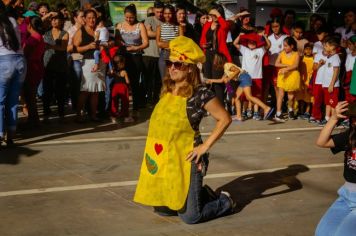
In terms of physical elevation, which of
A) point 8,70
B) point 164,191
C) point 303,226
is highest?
point 8,70

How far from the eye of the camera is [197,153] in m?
5.17

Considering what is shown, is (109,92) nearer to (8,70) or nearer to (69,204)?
(8,70)

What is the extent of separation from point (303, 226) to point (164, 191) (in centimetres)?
123

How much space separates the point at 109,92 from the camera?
34.9ft

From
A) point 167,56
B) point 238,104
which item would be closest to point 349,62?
point 238,104

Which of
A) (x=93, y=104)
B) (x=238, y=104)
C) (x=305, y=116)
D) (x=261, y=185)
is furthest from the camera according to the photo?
(x=305, y=116)

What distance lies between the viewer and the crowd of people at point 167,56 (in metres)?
10.0

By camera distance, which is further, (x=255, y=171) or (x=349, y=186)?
(x=255, y=171)

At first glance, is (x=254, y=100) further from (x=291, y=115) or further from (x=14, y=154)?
(x=14, y=154)

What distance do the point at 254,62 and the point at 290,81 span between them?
2.35ft

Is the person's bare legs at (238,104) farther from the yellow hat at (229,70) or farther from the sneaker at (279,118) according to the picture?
the sneaker at (279,118)

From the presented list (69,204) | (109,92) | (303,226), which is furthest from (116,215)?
(109,92)

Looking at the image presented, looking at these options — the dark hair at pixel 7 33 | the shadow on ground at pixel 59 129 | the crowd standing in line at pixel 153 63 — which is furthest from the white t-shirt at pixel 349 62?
the dark hair at pixel 7 33

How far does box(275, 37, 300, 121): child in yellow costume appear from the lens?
1101 centimetres
